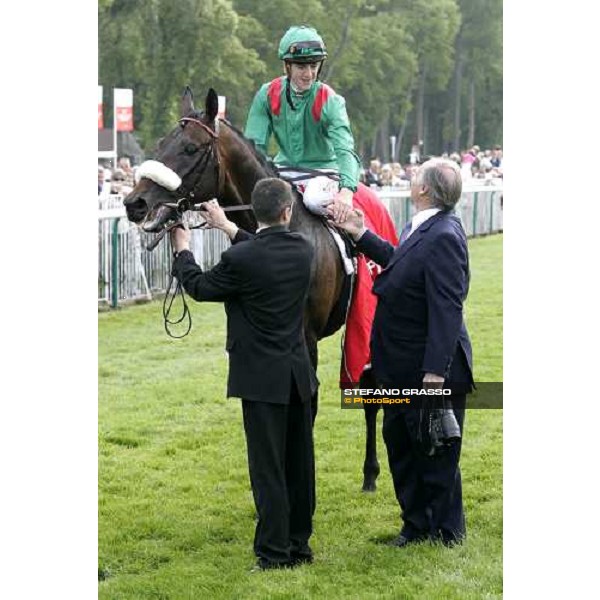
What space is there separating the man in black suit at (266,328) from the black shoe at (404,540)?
0.60m

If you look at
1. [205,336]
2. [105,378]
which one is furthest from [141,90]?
[105,378]

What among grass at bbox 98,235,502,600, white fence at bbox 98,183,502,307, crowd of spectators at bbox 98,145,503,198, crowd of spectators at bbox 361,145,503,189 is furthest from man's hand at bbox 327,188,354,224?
crowd of spectators at bbox 361,145,503,189

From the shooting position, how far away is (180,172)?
198 inches

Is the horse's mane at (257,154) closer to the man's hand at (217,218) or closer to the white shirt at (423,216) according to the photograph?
the man's hand at (217,218)

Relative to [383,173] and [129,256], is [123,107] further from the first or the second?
[383,173]

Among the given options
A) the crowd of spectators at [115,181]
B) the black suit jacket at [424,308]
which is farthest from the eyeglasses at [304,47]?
the crowd of spectators at [115,181]

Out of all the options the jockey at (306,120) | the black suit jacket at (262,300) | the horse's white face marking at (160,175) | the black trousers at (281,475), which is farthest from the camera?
the jockey at (306,120)

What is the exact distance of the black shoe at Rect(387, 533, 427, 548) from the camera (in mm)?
5227

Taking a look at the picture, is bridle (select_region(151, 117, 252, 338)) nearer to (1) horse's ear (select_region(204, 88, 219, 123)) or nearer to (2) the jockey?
(1) horse's ear (select_region(204, 88, 219, 123))

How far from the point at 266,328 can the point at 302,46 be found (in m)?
1.59

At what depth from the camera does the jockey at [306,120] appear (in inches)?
217

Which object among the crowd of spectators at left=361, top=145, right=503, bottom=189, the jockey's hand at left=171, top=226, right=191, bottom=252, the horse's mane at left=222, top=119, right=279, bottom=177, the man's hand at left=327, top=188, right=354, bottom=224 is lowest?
the jockey's hand at left=171, top=226, right=191, bottom=252

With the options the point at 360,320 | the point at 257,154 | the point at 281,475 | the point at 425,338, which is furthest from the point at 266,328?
the point at 360,320
